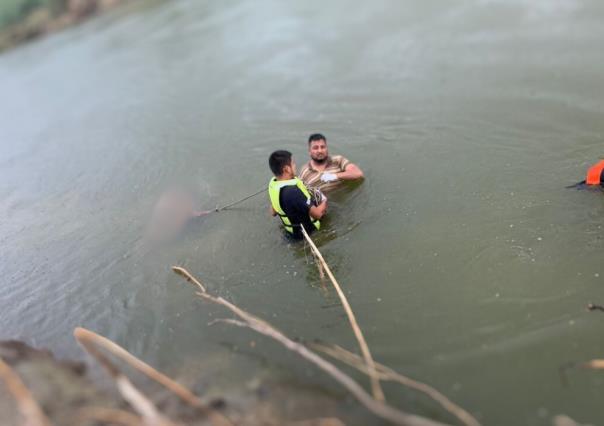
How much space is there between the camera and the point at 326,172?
24.5ft

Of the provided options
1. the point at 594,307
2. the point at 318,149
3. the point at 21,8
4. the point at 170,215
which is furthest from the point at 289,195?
the point at 21,8

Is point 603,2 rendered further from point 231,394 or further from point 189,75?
point 231,394

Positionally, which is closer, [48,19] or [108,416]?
[108,416]

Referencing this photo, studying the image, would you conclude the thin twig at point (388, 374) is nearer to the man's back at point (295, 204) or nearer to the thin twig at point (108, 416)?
the thin twig at point (108, 416)

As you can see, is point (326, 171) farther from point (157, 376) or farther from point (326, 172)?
point (157, 376)

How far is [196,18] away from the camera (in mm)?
24047

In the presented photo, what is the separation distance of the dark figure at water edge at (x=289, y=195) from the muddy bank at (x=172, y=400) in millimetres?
2063

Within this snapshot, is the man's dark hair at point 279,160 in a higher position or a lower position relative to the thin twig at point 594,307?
higher

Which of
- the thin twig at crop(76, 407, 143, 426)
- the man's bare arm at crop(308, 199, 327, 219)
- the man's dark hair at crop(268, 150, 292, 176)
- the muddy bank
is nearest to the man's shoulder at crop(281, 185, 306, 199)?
the man's dark hair at crop(268, 150, 292, 176)

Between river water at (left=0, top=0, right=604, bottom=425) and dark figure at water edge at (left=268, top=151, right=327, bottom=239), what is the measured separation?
1.29 ft

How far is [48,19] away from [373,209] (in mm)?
44539

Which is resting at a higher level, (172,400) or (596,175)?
(172,400)

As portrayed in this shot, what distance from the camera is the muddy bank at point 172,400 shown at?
4.09m

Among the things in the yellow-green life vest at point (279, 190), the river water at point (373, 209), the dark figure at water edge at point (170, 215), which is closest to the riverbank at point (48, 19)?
the river water at point (373, 209)
